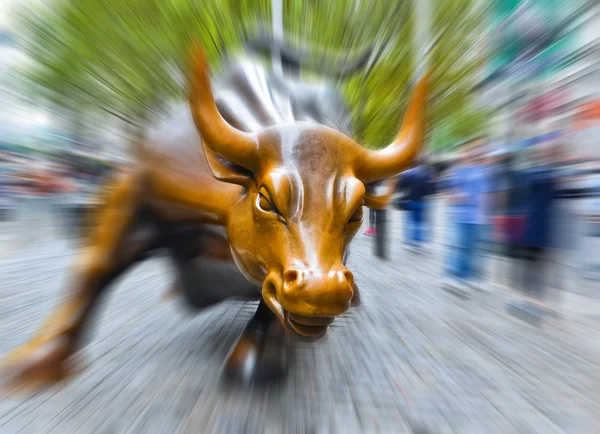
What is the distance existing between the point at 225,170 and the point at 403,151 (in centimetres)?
83

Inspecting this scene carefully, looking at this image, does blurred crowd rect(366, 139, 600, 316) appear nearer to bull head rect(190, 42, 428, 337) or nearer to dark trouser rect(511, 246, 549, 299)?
dark trouser rect(511, 246, 549, 299)

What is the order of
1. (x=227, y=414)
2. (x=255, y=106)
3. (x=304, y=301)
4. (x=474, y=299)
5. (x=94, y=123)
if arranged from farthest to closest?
(x=94, y=123) < (x=474, y=299) < (x=255, y=106) < (x=227, y=414) < (x=304, y=301)

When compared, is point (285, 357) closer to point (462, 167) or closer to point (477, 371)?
point (477, 371)

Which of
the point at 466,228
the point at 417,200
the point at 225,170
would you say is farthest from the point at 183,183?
the point at 417,200

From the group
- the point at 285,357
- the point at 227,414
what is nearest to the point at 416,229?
the point at 285,357

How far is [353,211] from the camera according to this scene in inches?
73.3

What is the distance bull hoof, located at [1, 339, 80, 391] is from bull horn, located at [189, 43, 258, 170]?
1.37 meters

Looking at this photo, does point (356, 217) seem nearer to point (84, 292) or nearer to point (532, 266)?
point (84, 292)

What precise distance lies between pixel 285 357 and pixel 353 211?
1.06 m

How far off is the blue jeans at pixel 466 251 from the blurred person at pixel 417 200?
3.95 feet

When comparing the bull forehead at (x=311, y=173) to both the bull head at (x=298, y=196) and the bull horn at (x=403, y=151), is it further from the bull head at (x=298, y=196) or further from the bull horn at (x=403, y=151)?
the bull horn at (x=403, y=151)

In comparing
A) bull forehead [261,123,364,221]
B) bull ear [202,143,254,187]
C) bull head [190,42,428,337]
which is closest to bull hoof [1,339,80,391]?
bull head [190,42,428,337]

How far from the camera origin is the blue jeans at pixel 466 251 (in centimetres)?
507

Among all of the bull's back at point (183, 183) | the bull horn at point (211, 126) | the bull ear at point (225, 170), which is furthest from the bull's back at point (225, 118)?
the bull horn at point (211, 126)
